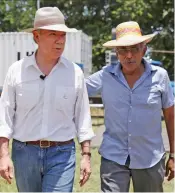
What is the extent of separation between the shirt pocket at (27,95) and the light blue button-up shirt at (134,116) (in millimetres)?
650

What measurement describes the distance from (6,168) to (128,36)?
130cm

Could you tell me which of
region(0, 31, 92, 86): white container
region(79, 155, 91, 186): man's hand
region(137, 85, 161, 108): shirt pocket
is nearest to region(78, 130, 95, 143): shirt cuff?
region(79, 155, 91, 186): man's hand

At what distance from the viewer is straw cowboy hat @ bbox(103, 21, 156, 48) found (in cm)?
A: 352

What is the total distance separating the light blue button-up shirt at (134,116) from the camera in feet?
11.5

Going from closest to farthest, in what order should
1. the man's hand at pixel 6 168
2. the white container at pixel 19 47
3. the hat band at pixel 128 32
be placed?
the man's hand at pixel 6 168
the hat band at pixel 128 32
the white container at pixel 19 47

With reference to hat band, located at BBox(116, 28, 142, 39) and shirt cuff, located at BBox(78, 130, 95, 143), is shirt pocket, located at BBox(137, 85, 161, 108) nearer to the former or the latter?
hat band, located at BBox(116, 28, 142, 39)

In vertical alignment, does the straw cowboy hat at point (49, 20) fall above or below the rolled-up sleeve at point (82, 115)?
above

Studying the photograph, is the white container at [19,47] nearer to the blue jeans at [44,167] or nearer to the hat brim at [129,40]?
the hat brim at [129,40]

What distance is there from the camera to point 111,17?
2769 cm

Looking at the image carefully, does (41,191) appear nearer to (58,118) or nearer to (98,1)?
(58,118)

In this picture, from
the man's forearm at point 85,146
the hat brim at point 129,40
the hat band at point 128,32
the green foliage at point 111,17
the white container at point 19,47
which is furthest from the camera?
the green foliage at point 111,17

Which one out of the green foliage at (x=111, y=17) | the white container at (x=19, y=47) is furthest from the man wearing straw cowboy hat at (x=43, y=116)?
the green foliage at (x=111, y=17)

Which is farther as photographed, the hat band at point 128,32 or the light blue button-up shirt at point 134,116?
the hat band at point 128,32

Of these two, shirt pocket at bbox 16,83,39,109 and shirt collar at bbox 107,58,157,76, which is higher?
shirt collar at bbox 107,58,157,76
